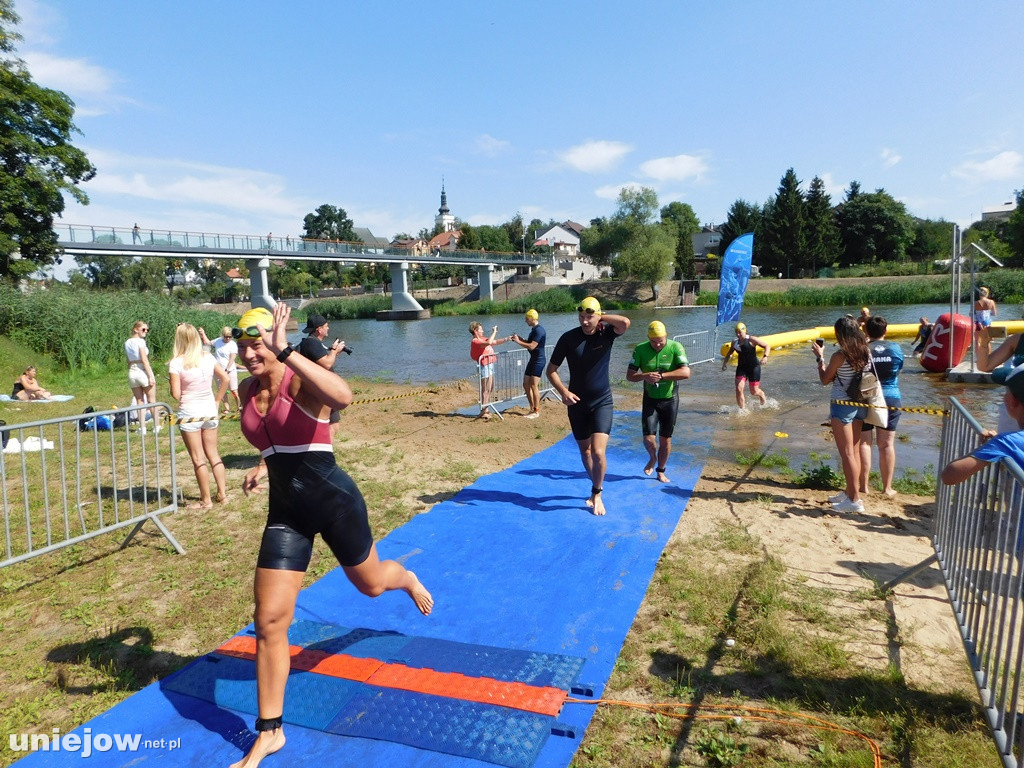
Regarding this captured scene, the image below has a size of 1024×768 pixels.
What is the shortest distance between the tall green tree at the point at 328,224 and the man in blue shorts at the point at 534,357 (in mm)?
153372

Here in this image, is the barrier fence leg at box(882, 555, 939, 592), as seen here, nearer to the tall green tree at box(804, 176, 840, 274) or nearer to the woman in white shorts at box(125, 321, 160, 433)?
the woman in white shorts at box(125, 321, 160, 433)

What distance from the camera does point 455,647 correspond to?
3.77 m

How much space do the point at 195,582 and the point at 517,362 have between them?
973 cm

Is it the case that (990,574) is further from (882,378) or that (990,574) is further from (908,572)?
(882,378)

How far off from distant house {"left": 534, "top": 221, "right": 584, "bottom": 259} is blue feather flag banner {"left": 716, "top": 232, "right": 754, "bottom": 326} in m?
105

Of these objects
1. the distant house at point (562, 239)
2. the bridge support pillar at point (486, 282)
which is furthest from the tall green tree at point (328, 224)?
the bridge support pillar at point (486, 282)

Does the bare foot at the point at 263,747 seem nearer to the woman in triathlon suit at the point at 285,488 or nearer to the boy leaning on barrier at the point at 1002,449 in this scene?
the woman in triathlon suit at the point at 285,488

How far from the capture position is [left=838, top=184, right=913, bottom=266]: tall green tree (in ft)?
229

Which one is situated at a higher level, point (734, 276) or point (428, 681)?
point (734, 276)

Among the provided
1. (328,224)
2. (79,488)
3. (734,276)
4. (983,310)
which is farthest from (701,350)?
(328,224)

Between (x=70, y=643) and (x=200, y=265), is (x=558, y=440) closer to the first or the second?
(x=70, y=643)

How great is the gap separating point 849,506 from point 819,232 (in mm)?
71077

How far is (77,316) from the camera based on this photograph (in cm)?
1903

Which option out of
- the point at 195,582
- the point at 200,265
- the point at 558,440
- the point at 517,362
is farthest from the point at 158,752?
the point at 200,265
